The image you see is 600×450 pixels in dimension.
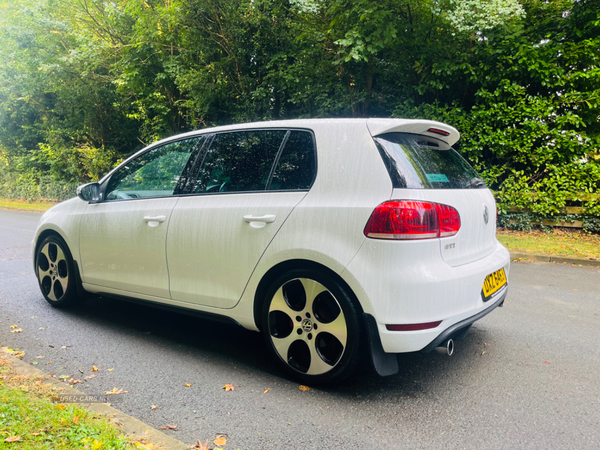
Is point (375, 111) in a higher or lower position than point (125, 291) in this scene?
higher

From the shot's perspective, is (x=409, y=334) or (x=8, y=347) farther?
(x=8, y=347)

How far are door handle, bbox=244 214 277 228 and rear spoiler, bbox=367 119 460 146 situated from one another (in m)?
0.87

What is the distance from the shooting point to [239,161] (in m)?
3.40

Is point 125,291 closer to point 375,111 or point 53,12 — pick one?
point 375,111

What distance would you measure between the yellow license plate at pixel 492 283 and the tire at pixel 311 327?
3.01 feet

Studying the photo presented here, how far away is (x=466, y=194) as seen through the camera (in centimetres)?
302

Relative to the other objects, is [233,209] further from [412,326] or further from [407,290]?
[412,326]

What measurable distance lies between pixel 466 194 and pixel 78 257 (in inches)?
143

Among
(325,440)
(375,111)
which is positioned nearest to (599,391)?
(325,440)

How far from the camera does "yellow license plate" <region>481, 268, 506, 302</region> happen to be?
296 centimetres

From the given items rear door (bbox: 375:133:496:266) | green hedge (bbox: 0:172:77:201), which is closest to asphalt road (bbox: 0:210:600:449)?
rear door (bbox: 375:133:496:266)

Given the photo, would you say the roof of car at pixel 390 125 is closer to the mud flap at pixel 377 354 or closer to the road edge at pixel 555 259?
the mud flap at pixel 377 354

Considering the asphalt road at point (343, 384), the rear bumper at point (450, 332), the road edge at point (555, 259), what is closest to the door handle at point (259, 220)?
the asphalt road at point (343, 384)

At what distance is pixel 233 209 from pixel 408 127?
1342mm
